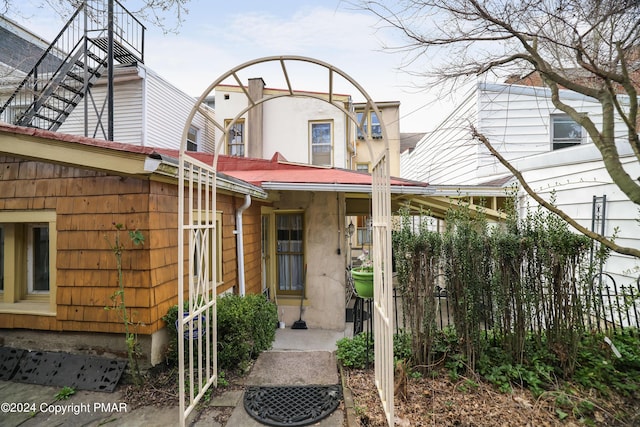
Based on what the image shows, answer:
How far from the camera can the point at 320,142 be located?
1188 centimetres

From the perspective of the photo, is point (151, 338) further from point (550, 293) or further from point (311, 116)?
point (311, 116)

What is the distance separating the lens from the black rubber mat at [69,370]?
11.1 ft

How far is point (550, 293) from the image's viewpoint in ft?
11.2

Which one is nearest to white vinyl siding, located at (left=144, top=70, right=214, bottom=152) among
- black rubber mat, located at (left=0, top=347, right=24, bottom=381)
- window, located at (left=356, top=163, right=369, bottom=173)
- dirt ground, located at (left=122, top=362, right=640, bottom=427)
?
black rubber mat, located at (left=0, top=347, right=24, bottom=381)

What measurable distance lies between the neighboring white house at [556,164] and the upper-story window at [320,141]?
156 inches

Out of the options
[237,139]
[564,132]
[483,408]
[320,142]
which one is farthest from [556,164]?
[237,139]

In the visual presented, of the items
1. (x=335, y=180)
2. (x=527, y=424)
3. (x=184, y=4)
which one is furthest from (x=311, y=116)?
(x=527, y=424)

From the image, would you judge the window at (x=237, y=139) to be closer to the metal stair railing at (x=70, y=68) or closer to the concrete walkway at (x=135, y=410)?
the metal stair railing at (x=70, y=68)

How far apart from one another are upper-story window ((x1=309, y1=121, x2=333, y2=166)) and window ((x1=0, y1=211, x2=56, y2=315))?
880cm

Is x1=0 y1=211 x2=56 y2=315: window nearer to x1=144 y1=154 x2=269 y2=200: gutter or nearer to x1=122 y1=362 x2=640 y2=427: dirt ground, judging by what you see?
x1=144 y1=154 x2=269 y2=200: gutter

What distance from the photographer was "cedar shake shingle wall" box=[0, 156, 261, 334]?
3426 mm

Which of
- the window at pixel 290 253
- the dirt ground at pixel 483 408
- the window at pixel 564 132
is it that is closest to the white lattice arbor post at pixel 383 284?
the dirt ground at pixel 483 408

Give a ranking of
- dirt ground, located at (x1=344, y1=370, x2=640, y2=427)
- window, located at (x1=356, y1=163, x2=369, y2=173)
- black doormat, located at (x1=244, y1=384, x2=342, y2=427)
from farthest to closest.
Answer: window, located at (x1=356, y1=163, x2=369, y2=173) → black doormat, located at (x1=244, y1=384, x2=342, y2=427) → dirt ground, located at (x1=344, y1=370, x2=640, y2=427)

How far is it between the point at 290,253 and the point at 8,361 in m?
4.59
